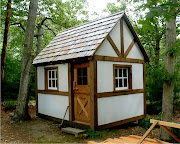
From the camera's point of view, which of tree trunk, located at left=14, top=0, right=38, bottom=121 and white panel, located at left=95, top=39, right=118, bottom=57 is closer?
white panel, located at left=95, top=39, right=118, bottom=57

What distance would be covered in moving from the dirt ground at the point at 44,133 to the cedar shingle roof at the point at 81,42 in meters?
2.86

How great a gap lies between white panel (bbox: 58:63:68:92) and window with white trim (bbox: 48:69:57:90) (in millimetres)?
645

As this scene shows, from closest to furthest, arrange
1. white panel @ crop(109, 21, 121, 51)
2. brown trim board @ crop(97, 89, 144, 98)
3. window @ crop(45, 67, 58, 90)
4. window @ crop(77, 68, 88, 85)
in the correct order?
brown trim board @ crop(97, 89, 144, 98), window @ crop(77, 68, 88, 85), white panel @ crop(109, 21, 121, 51), window @ crop(45, 67, 58, 90)

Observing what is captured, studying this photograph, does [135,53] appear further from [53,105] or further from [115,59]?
[53,105]

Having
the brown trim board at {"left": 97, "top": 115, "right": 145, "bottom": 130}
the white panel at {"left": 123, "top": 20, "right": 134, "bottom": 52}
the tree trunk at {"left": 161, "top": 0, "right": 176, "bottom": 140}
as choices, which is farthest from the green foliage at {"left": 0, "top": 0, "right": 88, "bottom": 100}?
the tree trunk at {"left": 161, "top": 0, "right": 176, "bottom": 140}

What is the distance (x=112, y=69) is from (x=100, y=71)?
725 millimetres

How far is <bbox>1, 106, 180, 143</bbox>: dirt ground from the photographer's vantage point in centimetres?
633

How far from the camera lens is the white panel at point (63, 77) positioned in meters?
7.93

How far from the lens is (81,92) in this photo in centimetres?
736

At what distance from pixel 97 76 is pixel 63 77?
1.86m

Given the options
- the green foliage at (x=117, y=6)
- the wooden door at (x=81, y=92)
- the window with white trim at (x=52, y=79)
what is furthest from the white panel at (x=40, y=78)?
the green foliage at (x=117, y=6)

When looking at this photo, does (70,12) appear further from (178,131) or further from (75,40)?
(178,131)

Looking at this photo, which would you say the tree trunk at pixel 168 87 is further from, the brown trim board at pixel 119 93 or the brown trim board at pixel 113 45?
the brown trim board at pixel 113 45

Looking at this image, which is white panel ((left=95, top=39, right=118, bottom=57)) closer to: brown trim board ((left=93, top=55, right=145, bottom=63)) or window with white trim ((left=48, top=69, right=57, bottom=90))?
brown trim board ((left=93, top=55, right=145, bottom=63))
